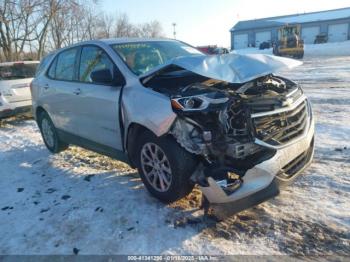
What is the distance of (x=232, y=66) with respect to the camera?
11.4 feet

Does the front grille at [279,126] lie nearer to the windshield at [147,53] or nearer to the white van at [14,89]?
the windshield at [147,53]

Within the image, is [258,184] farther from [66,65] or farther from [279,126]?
[66,65]

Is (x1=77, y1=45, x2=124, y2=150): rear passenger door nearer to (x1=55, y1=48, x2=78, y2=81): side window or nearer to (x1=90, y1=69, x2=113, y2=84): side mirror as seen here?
(x1=90, y1=69, x2=113, y2=84): side mirror

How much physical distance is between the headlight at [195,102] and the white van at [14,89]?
6.86 m

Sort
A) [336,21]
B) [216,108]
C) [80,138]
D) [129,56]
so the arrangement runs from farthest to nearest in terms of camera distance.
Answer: [336,21] < [80,138] < [129,56] < [216,108]

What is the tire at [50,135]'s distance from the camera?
5902 millimetres

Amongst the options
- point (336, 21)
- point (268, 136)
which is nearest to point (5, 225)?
point (268, 136)

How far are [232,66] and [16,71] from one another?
7.60 meters

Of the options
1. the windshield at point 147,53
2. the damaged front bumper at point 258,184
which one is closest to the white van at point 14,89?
the windshield at point 147,53

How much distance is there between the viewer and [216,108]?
3180 millimetres

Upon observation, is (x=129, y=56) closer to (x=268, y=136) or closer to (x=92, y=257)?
(x=268, y=136)

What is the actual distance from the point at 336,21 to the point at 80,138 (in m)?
61.5

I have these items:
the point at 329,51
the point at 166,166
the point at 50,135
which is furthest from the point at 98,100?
the point at 329,51

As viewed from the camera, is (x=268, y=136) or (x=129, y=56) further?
(x=129, y=56)
